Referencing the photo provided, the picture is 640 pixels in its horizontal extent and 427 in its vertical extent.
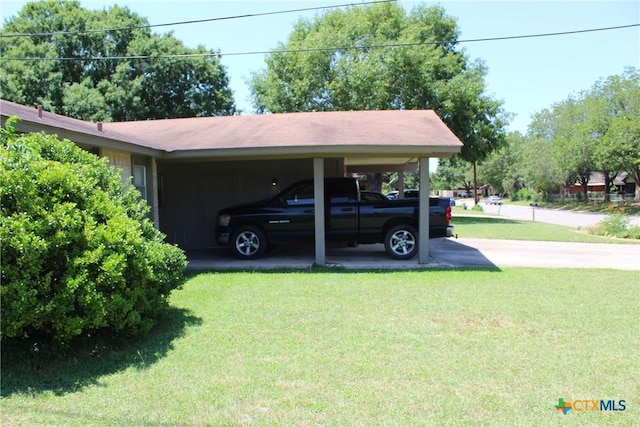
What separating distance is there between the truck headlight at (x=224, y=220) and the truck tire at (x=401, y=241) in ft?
12.1

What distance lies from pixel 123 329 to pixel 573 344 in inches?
191

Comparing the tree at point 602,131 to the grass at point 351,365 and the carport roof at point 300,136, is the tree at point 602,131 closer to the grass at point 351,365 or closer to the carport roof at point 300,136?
the carport roof at point 300,136

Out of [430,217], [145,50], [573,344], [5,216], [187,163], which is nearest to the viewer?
[5,216]

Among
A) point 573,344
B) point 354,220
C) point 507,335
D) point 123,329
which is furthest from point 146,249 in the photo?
point 354,220

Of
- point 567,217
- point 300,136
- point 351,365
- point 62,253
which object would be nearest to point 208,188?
point 300,136

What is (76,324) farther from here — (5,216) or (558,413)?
(558,413)

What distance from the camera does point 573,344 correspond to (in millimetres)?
4914

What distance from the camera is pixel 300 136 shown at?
9.82 m

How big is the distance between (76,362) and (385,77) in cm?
2247

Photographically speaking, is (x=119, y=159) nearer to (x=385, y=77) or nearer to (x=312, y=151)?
(x=312, y=151)

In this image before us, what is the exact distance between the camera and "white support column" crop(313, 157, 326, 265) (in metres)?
9.72

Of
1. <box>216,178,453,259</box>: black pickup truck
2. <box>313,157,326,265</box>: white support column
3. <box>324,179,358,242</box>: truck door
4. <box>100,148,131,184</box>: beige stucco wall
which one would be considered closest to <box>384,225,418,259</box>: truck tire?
<box>216,178,453,259</box>: black pickup truck

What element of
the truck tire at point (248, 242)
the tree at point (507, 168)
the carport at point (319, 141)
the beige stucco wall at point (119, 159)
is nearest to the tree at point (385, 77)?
the carport at point (319, 141)

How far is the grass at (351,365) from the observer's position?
3.50 metres
